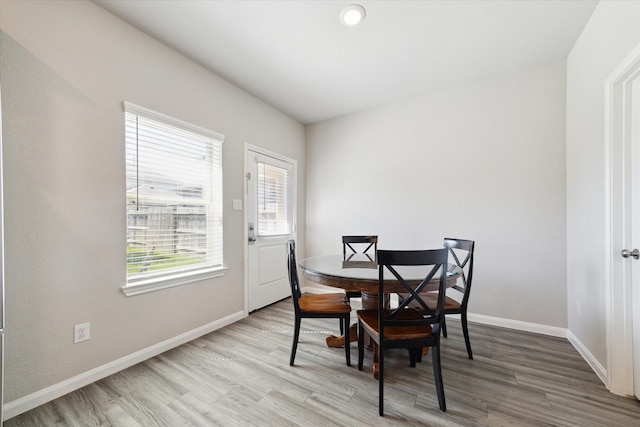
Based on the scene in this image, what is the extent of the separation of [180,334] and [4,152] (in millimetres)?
1783

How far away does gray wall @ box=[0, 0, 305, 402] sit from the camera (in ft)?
5.08

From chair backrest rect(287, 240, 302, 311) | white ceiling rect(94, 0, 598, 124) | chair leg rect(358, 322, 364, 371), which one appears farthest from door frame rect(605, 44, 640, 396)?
chair backrest rect(287, 240, 302, 311)

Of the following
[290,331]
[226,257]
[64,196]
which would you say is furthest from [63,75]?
[290,331]

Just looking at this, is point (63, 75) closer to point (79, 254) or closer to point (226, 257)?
point (79, 254)

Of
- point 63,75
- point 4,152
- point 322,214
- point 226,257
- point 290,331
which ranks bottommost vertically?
point 290,331

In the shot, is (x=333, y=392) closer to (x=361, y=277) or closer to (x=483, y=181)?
(x=361, y=277)

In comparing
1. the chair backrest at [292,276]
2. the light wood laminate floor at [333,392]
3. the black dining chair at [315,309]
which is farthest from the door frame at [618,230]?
the chair backrest at [292,276]

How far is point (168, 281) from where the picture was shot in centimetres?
230

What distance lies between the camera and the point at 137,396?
1694 mm

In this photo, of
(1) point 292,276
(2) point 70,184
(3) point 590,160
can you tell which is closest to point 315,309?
(1) point 292,276

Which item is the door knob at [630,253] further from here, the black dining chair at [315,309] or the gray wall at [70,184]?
the gray wall at [70,184]

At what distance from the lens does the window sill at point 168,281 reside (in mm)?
2054

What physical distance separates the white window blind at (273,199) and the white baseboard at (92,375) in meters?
1.35

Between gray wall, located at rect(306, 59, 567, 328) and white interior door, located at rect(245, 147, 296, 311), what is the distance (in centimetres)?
87
